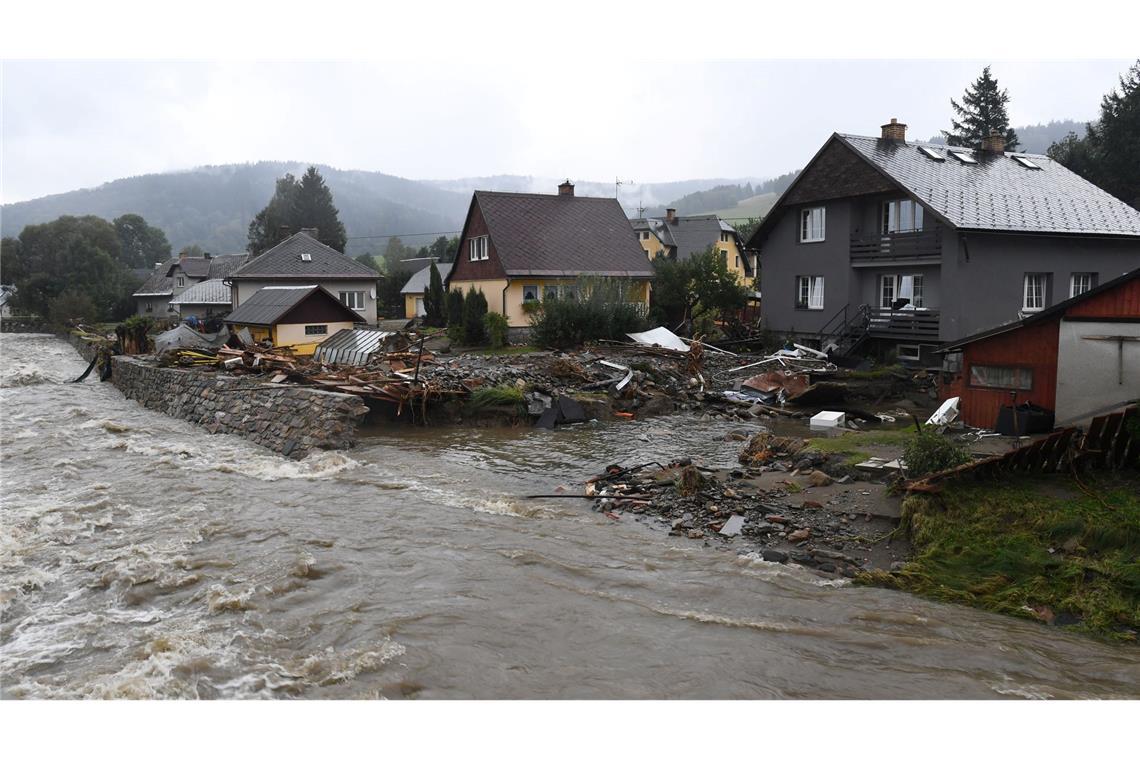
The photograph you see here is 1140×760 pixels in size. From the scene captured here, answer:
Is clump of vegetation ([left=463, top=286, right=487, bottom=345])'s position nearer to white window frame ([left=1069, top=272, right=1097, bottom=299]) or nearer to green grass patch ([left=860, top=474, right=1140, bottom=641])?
Result: white window frame ([left=1069, top=272, right=1097, bottom=299])

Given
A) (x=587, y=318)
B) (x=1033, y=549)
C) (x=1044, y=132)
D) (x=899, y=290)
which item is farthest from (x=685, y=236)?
(x=1044, y=132)

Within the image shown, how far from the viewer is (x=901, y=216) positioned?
91.4ft

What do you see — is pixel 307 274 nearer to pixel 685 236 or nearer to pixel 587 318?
pixel 587 318

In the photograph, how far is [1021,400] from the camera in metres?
15.7

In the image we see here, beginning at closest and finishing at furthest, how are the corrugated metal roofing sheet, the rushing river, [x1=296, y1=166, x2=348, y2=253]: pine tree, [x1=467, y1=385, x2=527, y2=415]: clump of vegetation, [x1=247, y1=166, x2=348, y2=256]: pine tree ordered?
the rushing river → [x1=467, y1=385, x2=527, y2=415]: clump of vegetation → the corrugated metal roofing sheet → [x1=247, y1=166, x2=348, y2=256]: pine tree → [x1=296, y1=166, x2=348, y2=253]: pine tree

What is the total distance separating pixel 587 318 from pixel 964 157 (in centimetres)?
1530

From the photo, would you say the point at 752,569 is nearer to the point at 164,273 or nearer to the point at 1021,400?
the point at 1021,400

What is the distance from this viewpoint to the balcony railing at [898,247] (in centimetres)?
2614

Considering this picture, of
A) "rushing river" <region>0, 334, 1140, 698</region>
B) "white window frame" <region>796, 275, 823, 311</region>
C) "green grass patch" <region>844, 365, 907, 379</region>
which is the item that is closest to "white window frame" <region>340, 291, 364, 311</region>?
"white window frame" <region>796, 275, 823, 311</region>

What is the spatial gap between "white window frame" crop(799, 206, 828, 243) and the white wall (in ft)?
54.4

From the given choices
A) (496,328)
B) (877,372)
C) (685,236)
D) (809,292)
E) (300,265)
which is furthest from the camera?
(685,236)

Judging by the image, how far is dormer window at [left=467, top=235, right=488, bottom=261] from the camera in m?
37.6

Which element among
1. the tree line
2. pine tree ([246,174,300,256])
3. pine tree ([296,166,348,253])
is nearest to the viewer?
the tree line

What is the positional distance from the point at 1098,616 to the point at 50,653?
1077 centimetres
